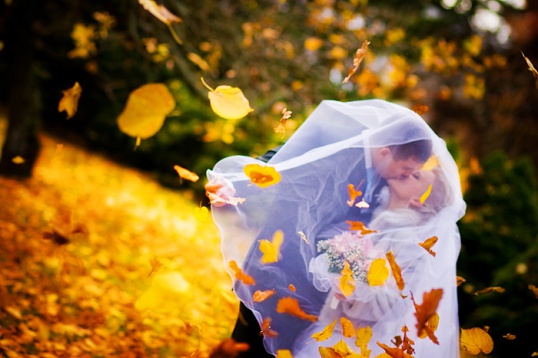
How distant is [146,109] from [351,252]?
3.71 feet

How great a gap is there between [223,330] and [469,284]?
9.20ft

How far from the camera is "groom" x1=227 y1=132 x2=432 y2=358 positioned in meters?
2.29

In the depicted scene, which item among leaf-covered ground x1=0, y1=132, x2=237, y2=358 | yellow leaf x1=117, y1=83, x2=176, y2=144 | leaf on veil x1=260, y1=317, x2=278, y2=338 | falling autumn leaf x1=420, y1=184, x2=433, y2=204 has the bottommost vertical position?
leaf-covered ground x1=0, y1=132, x2=237, y2=358

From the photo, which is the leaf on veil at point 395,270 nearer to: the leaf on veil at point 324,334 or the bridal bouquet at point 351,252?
the bridal bouquet at point 351,252

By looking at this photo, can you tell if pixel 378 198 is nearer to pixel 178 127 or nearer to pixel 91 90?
pixel 178 127

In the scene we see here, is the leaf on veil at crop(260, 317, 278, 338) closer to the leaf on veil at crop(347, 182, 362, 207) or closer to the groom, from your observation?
the groom

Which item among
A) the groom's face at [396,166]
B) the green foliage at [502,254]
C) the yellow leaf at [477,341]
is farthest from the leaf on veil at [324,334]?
the green foliage at [502,254]

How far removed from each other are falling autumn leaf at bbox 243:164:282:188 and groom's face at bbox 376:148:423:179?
1.85ft

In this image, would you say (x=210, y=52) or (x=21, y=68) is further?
(x=210, y=52)

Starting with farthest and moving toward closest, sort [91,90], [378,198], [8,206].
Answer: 1. [91,90]
2. [8,206]
3. [378,198]

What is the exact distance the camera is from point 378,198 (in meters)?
2.35

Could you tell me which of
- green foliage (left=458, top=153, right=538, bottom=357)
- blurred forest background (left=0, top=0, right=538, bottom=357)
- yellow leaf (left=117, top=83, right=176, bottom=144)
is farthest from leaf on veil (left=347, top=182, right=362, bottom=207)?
green foliage (left=458, top=153, right=538, bottom=357)

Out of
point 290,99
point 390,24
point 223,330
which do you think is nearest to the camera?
point 223,330

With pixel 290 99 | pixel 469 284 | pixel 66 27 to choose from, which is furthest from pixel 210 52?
pixel 469 284
